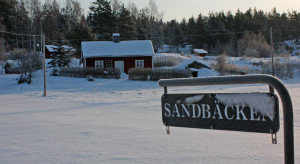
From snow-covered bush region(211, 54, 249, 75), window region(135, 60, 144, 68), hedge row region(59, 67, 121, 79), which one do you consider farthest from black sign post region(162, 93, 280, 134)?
window region(135, 60, 144, 68)

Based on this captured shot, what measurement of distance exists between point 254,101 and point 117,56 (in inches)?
1519

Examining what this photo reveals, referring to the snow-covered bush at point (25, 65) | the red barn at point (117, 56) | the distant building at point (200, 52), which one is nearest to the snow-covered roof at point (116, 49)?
the red barn at point (117, 56)

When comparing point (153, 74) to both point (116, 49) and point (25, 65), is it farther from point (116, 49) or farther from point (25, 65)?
point (25, 65)

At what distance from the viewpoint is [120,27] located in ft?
217

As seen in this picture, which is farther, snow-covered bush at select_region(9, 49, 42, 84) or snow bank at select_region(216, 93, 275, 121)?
snow-covered bush at select_region(9, 49, 42, 84)

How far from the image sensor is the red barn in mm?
39469

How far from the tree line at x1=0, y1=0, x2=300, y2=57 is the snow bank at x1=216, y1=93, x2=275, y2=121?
50555 millimetres

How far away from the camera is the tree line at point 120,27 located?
208ft

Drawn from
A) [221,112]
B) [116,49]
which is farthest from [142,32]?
[221,112]

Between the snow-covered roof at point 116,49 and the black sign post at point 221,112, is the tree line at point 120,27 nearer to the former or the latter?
the snow-covered roof at point 116,49

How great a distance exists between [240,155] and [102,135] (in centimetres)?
317

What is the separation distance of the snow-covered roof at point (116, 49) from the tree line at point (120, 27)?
10.0 meters

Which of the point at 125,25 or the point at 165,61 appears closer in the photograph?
the point at 165,61

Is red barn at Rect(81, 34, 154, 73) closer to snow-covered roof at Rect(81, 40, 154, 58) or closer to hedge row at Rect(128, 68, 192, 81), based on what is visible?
snow-covered roof at Rect(81, 40, 154, 58)
